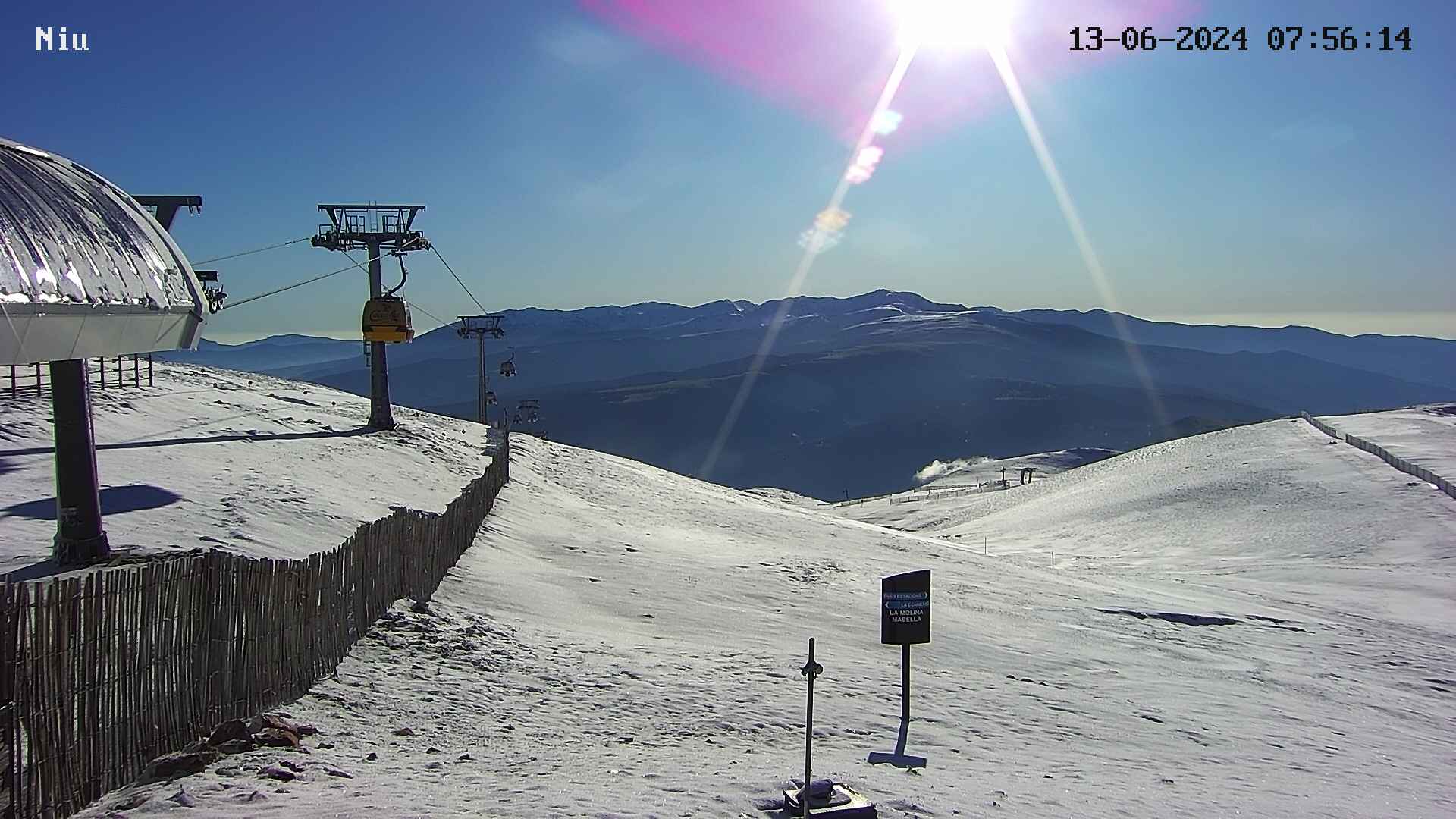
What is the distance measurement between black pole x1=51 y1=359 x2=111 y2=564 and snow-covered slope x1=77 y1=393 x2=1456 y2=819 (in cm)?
387

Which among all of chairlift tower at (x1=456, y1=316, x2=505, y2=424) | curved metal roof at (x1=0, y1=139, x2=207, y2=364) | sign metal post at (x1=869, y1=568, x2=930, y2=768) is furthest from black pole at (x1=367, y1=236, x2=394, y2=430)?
sign metal post at (x1=869, y1=568, x2=930, y2=768)

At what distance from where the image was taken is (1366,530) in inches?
1225

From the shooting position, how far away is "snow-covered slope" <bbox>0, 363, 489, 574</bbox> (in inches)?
555

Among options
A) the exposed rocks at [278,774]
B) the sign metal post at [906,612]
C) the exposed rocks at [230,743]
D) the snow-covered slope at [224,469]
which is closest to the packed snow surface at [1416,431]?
the sign metal post at [906,612]

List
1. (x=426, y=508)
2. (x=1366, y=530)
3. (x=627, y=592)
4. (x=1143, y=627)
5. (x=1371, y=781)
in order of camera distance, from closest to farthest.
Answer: (x=1371, y=781), (x=627, y=592), (x=1143, y=627), (x=426, y=508), (x=1366, y=530)

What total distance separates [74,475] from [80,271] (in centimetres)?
573

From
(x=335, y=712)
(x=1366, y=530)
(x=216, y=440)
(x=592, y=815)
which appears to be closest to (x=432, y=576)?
(x=335, y=712)

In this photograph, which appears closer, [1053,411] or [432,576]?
[432,576]

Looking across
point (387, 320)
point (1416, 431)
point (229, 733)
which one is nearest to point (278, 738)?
point (229, 733)

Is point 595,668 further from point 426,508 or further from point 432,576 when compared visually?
point 426,508

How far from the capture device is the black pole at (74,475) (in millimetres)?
11281

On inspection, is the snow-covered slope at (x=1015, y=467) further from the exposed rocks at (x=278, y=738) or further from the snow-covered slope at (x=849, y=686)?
the exposed rocks at (x=278, y=738)

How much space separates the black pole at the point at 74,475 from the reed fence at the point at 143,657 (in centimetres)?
408

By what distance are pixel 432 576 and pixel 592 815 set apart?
7.57 m
